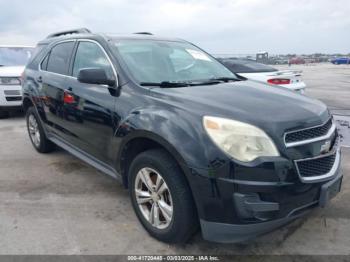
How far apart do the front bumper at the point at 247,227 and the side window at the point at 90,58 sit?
1.67 meters

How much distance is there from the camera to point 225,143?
7.53ft

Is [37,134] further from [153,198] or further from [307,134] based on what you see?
[307,134]

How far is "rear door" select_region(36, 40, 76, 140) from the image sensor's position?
4047mm

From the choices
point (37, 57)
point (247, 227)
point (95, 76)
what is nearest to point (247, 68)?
point (37, 57)

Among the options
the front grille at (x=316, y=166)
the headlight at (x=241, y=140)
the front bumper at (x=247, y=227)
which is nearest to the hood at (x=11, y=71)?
the headlight at (x=241, y=140)

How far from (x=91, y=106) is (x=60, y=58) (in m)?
1.34

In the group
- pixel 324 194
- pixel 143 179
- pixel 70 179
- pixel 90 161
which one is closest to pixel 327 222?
pixel 324 194

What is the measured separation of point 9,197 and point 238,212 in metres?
2.71

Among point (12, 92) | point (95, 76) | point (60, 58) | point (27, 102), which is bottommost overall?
point (12, 92)

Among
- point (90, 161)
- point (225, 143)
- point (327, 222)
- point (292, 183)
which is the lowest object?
point (327, 222)

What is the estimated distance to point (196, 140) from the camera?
2.35 m

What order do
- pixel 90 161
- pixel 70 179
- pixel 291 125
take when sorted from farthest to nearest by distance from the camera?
1. pixel 70 179
2. pixel 90 161
3. pixel 291 125

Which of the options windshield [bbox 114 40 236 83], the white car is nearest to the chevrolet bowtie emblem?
windshield [bbox 114 40 236 83]

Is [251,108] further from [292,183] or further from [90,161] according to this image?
[90,161]
